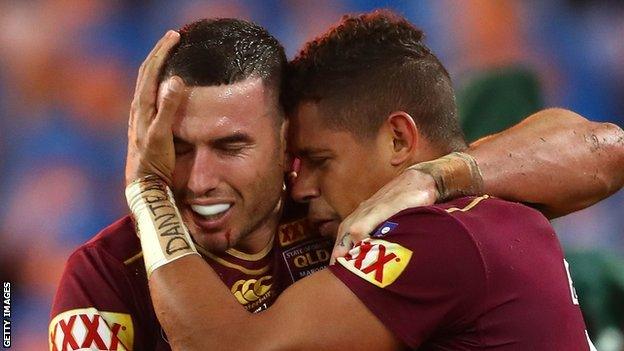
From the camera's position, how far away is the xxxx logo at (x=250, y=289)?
7.08 ft

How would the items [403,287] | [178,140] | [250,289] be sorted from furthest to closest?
[250,289] < [178,140] < [403,287]

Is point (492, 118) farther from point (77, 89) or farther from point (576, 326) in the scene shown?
point (576, 326)

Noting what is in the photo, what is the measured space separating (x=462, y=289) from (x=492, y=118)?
8.35ft

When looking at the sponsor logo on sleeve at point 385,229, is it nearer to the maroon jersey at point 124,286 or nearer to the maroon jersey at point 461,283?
the maroon jersey at point 461,283

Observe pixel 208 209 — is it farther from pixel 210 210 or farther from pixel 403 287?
pixel 403 287

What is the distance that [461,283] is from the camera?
175 centimetres

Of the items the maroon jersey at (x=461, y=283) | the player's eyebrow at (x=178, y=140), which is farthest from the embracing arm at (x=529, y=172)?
the player's eyebrow at (x=178, y=140)

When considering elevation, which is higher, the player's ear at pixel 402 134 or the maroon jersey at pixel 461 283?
the player's ear at pixel 402 134

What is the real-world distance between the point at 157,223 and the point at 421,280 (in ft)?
1.88

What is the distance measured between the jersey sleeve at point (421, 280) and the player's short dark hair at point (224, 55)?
23.0 inches

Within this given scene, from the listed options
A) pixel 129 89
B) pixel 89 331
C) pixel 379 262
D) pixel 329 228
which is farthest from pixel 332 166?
pixel 129 89

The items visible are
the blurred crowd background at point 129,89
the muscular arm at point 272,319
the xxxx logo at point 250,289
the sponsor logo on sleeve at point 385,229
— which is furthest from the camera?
the blurred crowd background at point 129,89

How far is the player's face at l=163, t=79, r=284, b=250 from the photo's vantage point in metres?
2.06

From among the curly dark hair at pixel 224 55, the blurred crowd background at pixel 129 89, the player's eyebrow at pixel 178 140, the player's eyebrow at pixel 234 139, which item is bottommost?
the blurred crowd background at pixel 129 89
